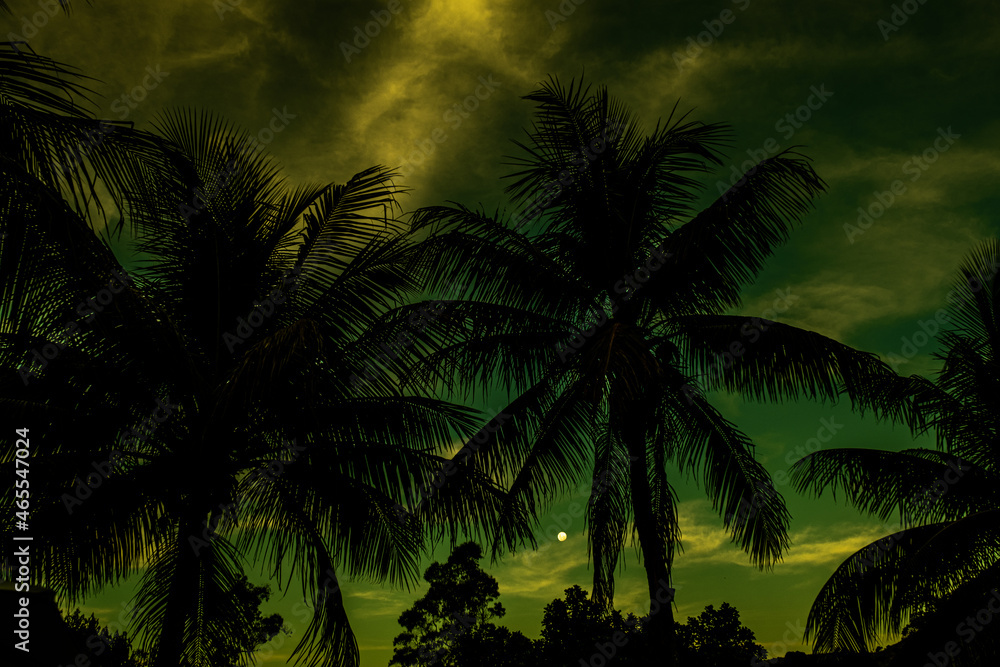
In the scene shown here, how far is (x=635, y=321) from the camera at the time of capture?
9.40m

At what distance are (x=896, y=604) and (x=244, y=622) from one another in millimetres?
9314

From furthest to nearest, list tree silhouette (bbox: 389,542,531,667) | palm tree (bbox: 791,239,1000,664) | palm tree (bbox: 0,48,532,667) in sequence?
tree silhouette (bbox: 389,542,531,667)
palm tree (bbox: 791,239,1000,664)
palm tree (bbox: 0,48,532,667)

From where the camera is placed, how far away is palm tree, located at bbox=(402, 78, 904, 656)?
28.0 feet

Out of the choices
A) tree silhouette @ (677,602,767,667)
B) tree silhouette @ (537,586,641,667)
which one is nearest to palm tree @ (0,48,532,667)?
tree silhouette @ (537,586,641,667)

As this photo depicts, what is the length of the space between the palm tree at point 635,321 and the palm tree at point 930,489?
8.13ft

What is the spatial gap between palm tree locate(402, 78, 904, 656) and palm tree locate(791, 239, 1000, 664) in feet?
8.13

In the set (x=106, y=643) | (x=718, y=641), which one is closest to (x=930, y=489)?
(x=718, y=641)

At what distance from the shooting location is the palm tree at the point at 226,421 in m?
6.94

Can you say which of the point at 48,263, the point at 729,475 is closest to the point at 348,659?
the point at 729,475

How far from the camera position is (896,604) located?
10461 mm

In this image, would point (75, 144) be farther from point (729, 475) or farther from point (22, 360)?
point (729, 475)

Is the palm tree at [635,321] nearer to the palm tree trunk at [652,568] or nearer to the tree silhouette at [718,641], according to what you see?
the palm tree trunk at [652,568]

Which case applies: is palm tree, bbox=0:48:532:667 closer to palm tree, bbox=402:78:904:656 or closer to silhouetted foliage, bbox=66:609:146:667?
palm tree, bbox=402:78:904:656

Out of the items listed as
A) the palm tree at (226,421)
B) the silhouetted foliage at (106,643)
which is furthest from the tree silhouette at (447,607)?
the palm tree at (226,421)
